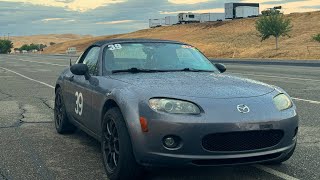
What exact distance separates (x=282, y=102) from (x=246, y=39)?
69.3 m

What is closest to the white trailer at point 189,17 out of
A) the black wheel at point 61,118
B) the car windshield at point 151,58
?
the black wheel at point 61,118

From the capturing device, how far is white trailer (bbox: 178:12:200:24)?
111 metres

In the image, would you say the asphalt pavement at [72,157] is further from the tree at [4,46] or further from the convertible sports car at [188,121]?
the tree at [4,46]

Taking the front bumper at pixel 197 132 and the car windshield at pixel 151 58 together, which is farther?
the car windshield at pixel 151 58

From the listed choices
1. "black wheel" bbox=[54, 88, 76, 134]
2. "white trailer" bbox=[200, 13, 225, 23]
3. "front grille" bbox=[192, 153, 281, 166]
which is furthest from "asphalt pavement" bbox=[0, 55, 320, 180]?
"white trailer" bbox=[200, 13, 225, 23]

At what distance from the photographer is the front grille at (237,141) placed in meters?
3.98

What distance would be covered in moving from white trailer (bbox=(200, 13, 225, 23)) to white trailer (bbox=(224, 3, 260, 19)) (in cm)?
971

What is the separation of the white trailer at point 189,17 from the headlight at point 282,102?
353 feet

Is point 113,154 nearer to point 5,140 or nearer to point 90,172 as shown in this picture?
point 90,172

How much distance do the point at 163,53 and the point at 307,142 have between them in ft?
7.66

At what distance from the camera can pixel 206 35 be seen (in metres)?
90.3

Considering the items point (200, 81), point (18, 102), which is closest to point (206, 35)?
point (18, 102)

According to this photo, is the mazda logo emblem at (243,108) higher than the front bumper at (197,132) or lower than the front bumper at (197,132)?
higher

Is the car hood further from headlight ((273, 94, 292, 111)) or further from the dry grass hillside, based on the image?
the dry grass hillside
